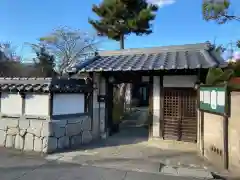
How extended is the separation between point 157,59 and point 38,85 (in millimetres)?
4648

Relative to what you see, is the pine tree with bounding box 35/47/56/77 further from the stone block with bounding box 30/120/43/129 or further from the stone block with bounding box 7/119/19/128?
the stone block with bounding box 30/120/43/129

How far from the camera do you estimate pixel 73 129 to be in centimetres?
789

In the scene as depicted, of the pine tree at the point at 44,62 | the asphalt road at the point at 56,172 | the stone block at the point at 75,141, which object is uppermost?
the pine tree at the point at 44,62

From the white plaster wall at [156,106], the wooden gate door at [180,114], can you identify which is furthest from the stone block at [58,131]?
the wooden gate door at [180,114]

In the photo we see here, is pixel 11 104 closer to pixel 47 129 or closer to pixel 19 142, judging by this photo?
pixel 19 142

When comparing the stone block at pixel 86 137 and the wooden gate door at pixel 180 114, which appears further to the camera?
the wooden gate door at pixel 180 114

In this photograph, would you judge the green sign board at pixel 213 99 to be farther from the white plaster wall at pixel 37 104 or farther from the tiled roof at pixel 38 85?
the white plaster wall at pixel 37 104

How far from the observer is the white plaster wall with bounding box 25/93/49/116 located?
23.6ft

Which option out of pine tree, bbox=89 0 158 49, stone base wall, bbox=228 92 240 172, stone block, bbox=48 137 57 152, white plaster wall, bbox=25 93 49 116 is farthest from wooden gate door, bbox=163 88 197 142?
pine tree, bbox=89 0 158 49

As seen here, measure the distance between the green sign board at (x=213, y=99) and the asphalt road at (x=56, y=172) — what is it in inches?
77.1

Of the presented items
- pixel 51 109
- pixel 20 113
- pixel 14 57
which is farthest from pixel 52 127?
Result: pixel 14 57

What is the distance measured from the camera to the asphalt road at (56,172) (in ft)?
16.5

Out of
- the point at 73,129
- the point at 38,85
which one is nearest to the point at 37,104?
the point at 38,85

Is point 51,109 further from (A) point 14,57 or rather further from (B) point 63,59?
(A) point 14,57
